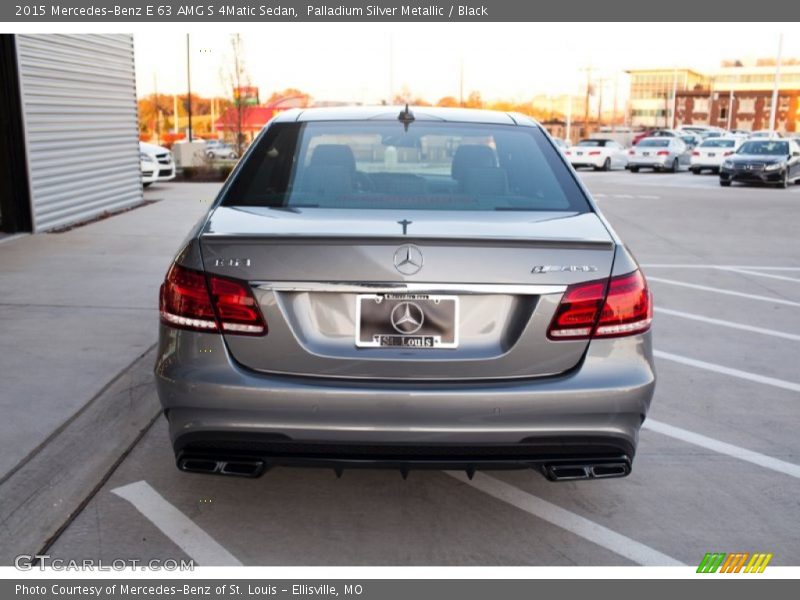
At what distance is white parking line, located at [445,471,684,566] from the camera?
3.46m

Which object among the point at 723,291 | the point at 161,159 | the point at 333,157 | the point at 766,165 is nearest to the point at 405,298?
the point at 333,157

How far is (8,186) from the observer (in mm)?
11398

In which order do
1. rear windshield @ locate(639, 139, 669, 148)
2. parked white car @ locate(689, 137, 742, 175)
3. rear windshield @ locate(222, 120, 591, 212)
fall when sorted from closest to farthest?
1. rear windshield @ locate(222, 120, 591, 212)
2. parked white car @ locate(689, 137, 742, 175)
3. rear windshield @ locate(639, 139, 669, 148)

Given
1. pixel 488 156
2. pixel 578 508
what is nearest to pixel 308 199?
pixel 488 156

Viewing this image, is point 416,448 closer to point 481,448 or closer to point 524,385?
point 481,448

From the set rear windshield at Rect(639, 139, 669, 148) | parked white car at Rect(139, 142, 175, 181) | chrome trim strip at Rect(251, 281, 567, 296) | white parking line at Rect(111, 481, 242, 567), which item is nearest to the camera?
chrome trim strip at Rect(251, 281, 567, 296)

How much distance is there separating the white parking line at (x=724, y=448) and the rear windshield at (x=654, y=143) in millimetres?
32831

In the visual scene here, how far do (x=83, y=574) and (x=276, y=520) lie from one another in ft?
2.64

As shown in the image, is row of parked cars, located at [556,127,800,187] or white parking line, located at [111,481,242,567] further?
row of parked cars, located at [556,127,800,187]

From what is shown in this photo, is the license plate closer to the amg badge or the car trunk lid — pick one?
the car trunk lid

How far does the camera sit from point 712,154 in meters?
33.8

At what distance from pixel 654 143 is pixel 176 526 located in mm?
35233

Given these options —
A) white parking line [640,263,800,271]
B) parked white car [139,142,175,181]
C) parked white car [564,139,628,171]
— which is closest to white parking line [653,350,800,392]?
white parking line [640,263,800,271]

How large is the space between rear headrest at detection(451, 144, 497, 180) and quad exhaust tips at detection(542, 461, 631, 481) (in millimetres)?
1520
